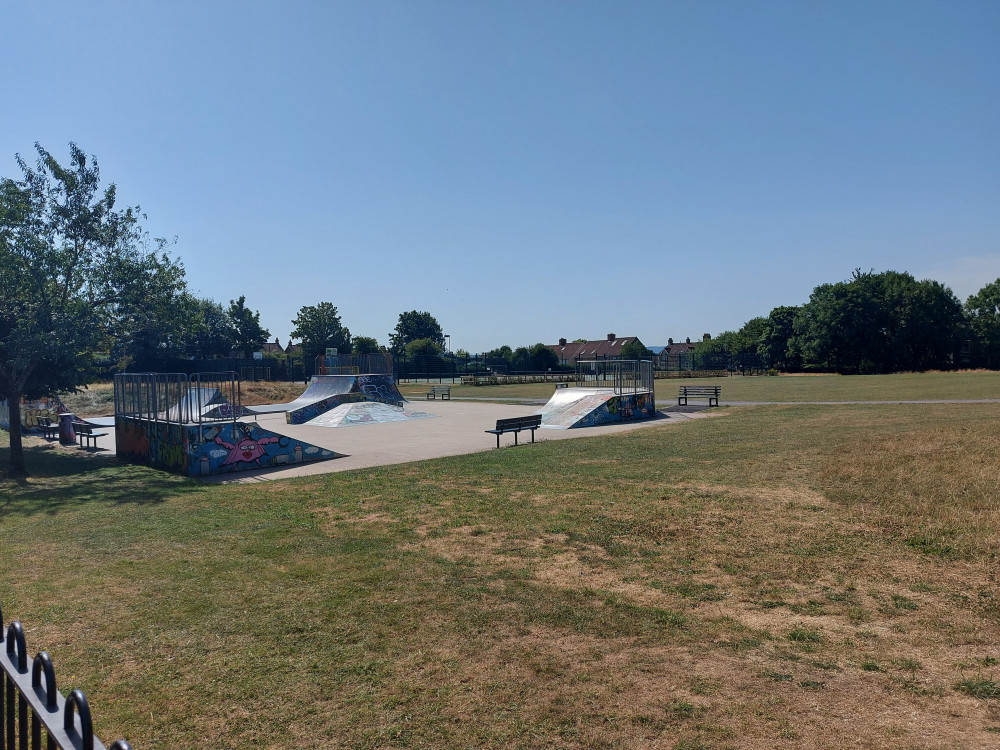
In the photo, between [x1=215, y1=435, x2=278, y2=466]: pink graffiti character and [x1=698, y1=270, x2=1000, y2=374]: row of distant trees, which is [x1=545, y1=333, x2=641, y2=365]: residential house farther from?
[x1=215, y1=435, x2=278, y2=466]: pink graffiti character

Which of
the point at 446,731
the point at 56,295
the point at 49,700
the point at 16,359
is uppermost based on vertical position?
the point at 56,295

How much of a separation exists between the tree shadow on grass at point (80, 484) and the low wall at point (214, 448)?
44cm

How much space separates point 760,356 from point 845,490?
8024 centimetres

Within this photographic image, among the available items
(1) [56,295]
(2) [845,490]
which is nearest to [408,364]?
(1) [56,295]

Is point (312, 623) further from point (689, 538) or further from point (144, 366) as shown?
point (144, 366)

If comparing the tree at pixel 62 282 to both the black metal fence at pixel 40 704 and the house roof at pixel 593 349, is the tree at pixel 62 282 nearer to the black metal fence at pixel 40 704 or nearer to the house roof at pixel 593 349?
the black metal fence at pixel 40 704

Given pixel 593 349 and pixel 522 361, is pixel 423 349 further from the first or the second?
pixel 593 349

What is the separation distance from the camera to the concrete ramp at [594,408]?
24.3 m

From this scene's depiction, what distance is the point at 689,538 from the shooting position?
25.9 ft

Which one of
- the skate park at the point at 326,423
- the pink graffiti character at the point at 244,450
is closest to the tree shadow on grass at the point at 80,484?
the skate park at the point at 326,423

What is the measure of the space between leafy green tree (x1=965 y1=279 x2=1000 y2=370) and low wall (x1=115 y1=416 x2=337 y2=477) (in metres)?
86.6

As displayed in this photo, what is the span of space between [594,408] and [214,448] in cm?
1417

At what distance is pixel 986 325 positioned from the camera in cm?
7694

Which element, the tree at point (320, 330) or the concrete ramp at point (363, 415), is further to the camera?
the tree at point (320, 330)
